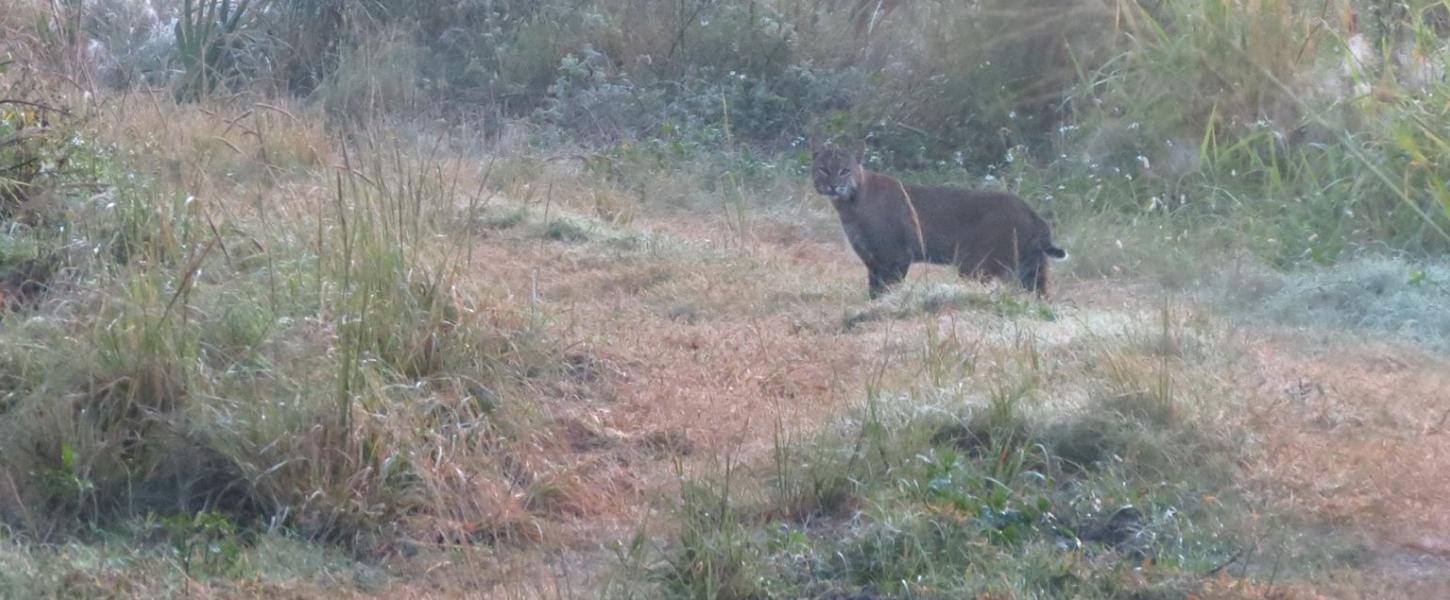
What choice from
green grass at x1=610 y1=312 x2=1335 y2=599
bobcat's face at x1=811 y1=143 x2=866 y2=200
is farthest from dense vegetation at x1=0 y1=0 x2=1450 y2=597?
bobcat's face at x1=811 y1=143 x2=866 y2=200

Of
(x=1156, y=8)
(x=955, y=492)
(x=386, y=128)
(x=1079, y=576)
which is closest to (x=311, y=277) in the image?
(x=386, y=128)

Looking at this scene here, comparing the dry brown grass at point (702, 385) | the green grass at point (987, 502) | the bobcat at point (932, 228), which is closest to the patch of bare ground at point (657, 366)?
the dry brown grass at point (702, 385)

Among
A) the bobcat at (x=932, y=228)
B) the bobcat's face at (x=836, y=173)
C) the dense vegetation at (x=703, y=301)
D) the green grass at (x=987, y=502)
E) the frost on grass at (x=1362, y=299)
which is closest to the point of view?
the green grass at (x=987, y=502)

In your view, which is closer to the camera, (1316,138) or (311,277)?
(311,277)

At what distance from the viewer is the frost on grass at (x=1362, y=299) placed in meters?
7.46

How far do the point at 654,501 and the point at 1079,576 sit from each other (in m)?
1.40

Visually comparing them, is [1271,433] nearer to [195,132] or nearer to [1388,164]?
[1388,164]

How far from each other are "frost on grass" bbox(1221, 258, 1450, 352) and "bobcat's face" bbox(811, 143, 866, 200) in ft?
6.79

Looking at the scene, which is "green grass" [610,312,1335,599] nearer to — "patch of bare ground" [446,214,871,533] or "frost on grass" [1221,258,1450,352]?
"patch of bare ground" [446,214,871,533]

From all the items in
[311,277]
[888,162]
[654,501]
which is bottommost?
[888,162]

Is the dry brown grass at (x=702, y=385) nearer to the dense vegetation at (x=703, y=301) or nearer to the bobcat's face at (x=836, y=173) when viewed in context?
the dense vegetation at (x=703, y=301)

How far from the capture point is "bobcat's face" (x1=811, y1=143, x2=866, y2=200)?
9008 millimetres

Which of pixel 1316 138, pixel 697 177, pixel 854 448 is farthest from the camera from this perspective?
pixel 697 177

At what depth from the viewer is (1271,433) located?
5.32 metres
